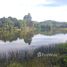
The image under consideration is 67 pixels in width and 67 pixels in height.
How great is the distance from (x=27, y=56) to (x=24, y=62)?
0.34 feet

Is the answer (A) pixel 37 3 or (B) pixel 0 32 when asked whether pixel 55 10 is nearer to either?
(A) pixel 37 3

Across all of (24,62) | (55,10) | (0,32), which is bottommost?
(24,62)

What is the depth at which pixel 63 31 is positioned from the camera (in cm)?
Result: 258

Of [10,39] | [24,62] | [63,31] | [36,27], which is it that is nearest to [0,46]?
[10,39]

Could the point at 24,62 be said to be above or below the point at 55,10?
below

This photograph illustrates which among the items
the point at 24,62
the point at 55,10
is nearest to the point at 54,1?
the point at 55,10

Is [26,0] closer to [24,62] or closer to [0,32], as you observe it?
[0,32]

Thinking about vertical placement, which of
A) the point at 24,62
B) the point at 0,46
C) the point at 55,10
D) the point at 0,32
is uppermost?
the point at 55,10

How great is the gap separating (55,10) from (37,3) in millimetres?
310

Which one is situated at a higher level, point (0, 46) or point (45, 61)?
point (0, 46)

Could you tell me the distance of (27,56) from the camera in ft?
8.34

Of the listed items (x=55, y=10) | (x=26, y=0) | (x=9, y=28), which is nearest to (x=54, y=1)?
(x=55, y=10)

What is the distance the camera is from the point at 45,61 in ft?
8.37

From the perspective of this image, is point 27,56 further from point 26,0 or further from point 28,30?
point 26,0
